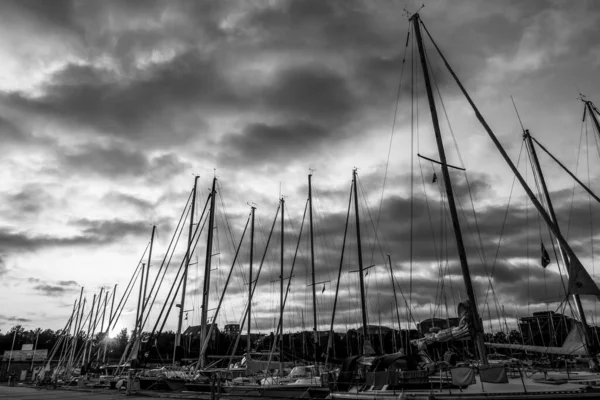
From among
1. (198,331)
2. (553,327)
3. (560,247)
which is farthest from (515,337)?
(560,247)

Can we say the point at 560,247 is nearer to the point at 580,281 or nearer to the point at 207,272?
the point at 580,281

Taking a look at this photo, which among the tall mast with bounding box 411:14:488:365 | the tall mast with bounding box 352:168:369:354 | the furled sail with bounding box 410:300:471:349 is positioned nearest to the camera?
the tall mast with bounding box 411:14:488:365

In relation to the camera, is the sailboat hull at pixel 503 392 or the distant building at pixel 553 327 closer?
the sailboat hull at pixel 503 392

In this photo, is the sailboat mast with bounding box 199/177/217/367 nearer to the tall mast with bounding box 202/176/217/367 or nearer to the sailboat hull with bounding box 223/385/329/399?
the tall mast with bounding box 202/176/217/367

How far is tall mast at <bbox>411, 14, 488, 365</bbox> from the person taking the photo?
16.7 meters

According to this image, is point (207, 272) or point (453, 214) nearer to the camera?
point (453, 214)

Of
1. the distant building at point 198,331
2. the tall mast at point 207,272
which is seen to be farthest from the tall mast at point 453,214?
the distant building at point 198,331

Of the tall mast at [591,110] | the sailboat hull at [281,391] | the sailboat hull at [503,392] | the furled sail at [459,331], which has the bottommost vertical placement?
the sailboat hull at [281,391]

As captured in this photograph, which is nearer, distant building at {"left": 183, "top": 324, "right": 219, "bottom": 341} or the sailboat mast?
the sailboat mast

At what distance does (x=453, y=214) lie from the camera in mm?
18172

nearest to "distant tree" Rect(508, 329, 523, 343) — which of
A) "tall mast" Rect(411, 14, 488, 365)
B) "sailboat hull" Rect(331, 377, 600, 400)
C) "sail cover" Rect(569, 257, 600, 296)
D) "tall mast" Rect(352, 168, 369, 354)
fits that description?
"tall mast" Rect(352, 168, 369, 354)

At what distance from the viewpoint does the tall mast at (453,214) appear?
54.9ft

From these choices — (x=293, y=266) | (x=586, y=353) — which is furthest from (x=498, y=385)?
(x=293, y=266)

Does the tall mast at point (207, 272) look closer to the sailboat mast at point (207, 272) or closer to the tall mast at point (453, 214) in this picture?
the sailboat mast at point (207, 272)
